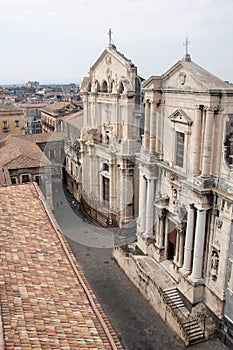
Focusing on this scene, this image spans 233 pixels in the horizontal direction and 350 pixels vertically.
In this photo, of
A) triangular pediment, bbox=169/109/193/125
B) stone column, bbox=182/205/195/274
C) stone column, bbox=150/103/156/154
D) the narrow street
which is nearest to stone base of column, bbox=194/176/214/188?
stone column, bbox=182/205/195/274

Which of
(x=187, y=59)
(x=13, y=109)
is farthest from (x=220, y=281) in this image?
(x=13, y=109)

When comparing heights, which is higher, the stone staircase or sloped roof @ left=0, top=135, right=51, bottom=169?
sloped roof @ left=0, top=135, right=51, bottom=169

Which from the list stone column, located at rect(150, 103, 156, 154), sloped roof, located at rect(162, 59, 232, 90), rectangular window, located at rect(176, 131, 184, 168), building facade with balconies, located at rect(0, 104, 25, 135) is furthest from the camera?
building facade with balconies, located at rect(0, 104, 25, 135)

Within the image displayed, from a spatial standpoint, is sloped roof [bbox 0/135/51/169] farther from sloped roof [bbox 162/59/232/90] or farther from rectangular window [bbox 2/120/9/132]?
rectangular window [bbox 2/120/9/132]

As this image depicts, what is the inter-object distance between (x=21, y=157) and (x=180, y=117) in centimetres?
1573

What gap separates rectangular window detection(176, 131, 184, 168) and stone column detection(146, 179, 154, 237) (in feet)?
9.59

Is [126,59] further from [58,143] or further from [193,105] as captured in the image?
[58,143]

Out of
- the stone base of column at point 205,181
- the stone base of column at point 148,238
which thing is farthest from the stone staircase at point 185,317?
the stone base of column at point 205,181

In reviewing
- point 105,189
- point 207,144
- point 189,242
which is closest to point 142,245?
point 189,242

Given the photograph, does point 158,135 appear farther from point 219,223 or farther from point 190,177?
point 219,223

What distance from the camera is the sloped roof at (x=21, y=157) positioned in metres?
29.7

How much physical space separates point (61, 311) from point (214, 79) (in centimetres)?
1345

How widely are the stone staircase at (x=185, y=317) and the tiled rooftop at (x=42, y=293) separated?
8669mm

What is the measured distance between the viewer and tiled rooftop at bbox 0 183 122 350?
365 inches
